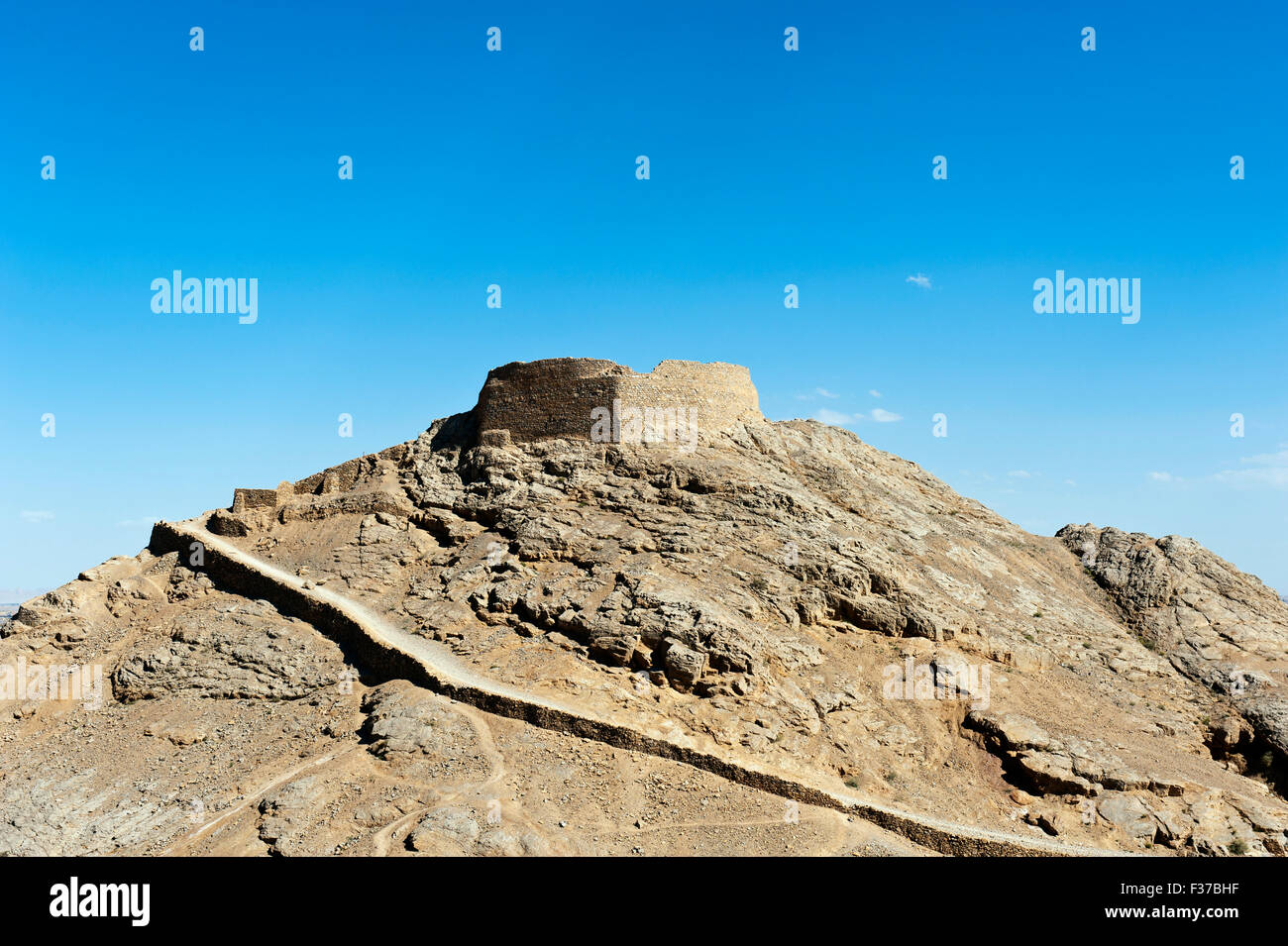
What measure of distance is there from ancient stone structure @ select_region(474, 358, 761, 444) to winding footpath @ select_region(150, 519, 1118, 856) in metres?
8.97

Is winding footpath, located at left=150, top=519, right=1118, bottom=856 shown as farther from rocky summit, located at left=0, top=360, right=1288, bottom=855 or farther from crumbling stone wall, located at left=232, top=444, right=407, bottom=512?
crumbling stone wall, located at left=232, top=444, right=407, bottom=512

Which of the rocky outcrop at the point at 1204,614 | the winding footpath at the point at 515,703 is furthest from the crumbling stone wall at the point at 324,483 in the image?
the rocky outcrop at the point at 1204,614

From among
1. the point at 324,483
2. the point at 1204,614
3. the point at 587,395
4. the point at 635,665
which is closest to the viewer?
the point at 635,665

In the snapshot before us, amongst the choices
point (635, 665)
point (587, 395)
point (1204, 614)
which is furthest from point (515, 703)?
point (1204, 614)

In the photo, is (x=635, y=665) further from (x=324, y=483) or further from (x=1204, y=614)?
(x=1204, y=614)

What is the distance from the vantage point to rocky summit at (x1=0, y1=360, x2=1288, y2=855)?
18047mm

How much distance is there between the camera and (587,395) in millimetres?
30281

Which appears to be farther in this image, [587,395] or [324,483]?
[324,483]

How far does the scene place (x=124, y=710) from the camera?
74.4ft

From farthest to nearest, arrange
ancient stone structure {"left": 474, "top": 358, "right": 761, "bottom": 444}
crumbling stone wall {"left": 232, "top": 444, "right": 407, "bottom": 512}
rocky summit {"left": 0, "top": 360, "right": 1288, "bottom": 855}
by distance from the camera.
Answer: crumbling stone wall {"left": 232, "top": 444, "right": 407, "bottom": 512}, ancient stone structure {"left": 474, "top": 358, "right": 761, "bottom": 444}, rocky summit {"left": 0, "top": 360, "right": 1288, "bottom": 855}

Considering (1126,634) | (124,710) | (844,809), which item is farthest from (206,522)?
(1126,634)

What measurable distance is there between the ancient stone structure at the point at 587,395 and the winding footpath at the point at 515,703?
8970 millimetres

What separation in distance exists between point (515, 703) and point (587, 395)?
13.2 metres

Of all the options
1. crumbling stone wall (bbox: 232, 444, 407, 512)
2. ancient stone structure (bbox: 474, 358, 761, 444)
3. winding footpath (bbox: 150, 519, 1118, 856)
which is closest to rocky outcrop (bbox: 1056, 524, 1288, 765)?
winding footpath (bbox: 150, 519, 1118, 856)
